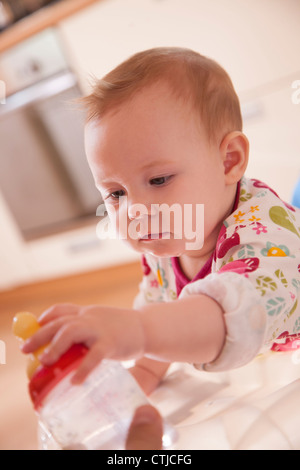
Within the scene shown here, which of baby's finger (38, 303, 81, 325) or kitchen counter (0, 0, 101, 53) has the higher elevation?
kitchen counter (0, 0, 101, 53)

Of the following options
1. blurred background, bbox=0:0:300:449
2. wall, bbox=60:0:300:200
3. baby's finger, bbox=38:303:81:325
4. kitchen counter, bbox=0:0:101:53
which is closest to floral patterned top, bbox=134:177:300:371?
baby's finger, bbox=38:303:81:325

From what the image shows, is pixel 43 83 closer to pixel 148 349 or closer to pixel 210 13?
pixel 210 13

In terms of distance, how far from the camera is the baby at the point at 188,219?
31 centimetres

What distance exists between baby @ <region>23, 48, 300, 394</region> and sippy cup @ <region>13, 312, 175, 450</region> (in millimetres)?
17

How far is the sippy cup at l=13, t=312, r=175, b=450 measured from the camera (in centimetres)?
28

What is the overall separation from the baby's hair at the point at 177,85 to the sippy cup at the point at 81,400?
0.83ft

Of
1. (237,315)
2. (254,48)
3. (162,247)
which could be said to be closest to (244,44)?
(254,48)

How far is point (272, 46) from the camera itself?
2.97 ft

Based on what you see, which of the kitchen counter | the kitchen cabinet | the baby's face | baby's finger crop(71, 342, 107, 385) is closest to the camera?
baby's finger crop(71, 342, 107, 385)

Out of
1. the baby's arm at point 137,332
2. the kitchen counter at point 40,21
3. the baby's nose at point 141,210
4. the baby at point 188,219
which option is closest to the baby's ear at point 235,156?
the baby at point 188,219

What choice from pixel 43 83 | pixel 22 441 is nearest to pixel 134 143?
pixel 22 441

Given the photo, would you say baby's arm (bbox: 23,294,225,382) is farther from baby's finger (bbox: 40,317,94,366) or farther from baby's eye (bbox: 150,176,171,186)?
baby's eye (bbox: 150,176,171,186)

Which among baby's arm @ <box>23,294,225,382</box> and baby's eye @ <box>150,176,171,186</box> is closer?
baby's arm @ <box>23,294,225,382</box>

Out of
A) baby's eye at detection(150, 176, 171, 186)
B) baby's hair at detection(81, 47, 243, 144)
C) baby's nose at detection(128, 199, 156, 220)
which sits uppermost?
baby's hair at detection(81, 47, 243, 144)
